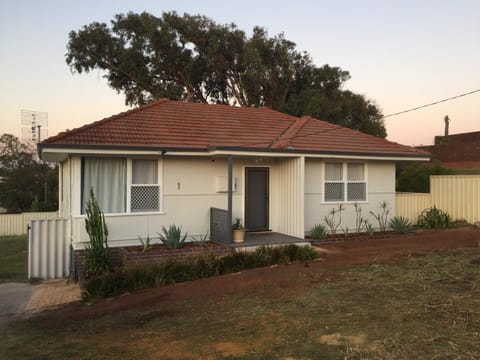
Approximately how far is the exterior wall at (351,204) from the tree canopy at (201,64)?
11403 mm

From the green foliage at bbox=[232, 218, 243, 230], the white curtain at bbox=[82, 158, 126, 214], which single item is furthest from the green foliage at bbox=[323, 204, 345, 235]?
A: the white curtain at bbox=[82, 158, 126, 214]

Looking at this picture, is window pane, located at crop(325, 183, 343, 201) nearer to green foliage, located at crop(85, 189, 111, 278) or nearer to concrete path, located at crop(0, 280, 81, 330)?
green foliage, located at crop(85, 189, 111, 278)

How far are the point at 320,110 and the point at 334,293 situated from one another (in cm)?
1980

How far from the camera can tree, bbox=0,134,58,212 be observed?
3020 cm

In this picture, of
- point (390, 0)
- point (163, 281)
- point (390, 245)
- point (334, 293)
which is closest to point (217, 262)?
point (163, 281)

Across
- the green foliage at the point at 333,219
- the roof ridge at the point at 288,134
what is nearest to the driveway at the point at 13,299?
the roof ridge at the point at 288,134

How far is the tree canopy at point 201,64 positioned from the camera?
25.9m

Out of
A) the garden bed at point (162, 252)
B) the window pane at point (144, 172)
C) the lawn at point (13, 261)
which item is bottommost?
the lawn at point (13, 261)

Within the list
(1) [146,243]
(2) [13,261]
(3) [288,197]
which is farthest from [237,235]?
(2) [13,261]

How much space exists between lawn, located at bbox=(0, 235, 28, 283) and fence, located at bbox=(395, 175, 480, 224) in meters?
12.6

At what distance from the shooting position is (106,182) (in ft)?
37.0

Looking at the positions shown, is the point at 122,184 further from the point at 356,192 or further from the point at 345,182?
the point at 356,192

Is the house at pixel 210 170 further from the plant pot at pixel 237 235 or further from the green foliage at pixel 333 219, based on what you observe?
the plant pot at pixel 237 235


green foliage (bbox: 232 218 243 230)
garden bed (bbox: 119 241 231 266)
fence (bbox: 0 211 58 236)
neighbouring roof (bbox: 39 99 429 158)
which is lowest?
fence (bbox: 0 211 58 236)
